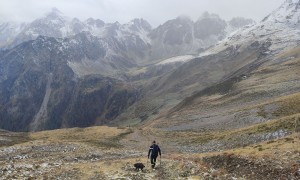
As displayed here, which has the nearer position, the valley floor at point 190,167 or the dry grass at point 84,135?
the valley floor at point 190,167

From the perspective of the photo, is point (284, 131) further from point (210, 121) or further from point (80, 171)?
point (210, 121)

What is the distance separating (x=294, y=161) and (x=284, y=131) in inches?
842

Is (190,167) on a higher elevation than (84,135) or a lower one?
lower

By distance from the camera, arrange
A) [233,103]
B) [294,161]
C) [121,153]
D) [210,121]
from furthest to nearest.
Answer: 1. [233,103]
2. [210,121]
3. [121,153]
4. [294,161]

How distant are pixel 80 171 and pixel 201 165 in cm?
1252

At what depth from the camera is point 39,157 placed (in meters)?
52.8

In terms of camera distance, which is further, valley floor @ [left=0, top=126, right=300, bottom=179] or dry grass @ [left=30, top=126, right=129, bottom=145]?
dry grass @ [left=30, top=126, right=129, bottom=145]

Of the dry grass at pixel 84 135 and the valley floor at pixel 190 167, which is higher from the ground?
the dry grass at pixel 84 135

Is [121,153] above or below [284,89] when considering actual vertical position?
below

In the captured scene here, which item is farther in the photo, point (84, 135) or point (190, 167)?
point (84, 135)

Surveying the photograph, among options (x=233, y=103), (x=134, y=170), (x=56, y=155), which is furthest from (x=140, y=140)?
(x=233, y=103)

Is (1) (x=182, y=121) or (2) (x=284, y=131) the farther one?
(1) (x=182, y=121)

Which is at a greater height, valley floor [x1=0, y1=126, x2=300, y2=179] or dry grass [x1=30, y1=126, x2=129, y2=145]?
dry grass [x1=30, y1=126, x2=129, y2=145]

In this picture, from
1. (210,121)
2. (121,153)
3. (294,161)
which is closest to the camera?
(294,161)
